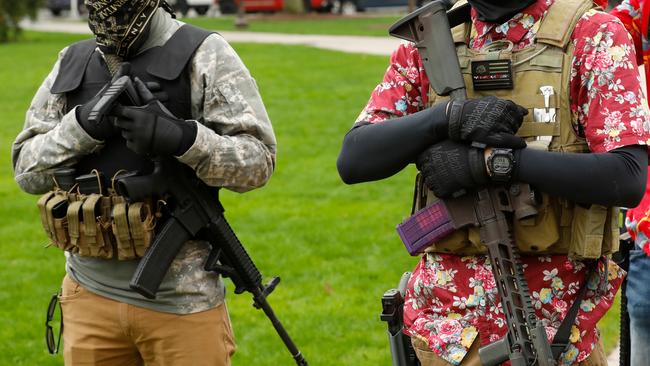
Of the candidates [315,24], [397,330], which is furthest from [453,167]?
[315,24]

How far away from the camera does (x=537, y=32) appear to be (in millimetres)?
2848

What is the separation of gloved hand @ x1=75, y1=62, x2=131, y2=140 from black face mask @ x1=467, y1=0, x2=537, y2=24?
→ 3.81 ft

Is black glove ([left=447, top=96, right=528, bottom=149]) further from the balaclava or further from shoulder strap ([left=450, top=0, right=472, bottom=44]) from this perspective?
the balaclava

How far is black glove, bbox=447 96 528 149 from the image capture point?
2.73 m

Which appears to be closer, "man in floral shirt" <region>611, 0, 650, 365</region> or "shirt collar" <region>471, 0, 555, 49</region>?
"shirt collar" <region>471, 0, 555, 49</region>

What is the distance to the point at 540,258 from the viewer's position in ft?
9.52

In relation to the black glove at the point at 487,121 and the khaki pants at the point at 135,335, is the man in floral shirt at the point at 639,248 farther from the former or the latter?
the khaki pants at the point at 135,335

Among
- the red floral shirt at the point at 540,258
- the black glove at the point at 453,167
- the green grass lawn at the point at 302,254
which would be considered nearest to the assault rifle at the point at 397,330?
the red floral shirt at the point at 540,258

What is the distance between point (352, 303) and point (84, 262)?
10.9 ft

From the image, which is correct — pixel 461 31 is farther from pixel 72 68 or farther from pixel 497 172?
pixel 72 68

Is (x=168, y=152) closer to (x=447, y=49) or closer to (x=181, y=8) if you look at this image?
(x=447, y=49)

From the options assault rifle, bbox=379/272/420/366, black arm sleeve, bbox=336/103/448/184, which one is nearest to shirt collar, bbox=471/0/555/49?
black arm sleeve, bbox=336/103/448/184

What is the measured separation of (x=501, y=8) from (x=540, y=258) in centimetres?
66

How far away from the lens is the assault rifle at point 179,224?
338 centimetres
